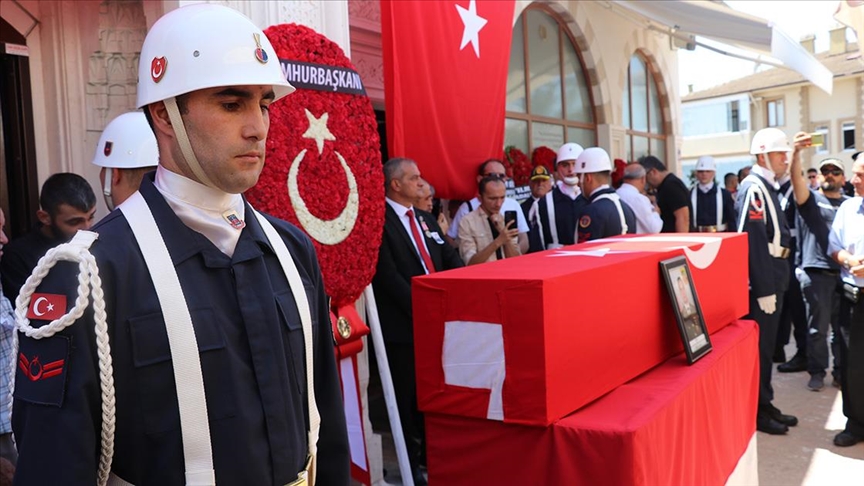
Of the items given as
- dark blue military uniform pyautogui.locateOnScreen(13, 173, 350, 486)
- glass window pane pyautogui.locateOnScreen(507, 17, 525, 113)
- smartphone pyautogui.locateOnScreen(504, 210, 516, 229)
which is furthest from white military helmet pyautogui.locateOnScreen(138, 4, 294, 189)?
glass window pane pyautogui.locateOnScreen(507, 17, 525, 113)

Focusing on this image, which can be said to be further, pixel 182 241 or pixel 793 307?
pixel 793 307

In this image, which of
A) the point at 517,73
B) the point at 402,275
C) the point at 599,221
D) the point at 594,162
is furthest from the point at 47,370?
the point at 517,73

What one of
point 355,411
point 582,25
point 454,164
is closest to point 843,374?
point 454,164

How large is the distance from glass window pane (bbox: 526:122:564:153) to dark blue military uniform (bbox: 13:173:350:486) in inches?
301

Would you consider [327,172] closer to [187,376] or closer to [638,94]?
[187,376]

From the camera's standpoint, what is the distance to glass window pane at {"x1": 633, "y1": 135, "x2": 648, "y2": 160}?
11.5m

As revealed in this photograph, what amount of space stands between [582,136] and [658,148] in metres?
2.95

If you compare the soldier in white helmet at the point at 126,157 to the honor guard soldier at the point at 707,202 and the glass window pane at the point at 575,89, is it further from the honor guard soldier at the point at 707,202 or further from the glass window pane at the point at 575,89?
the glass window pane at the point at 575,89

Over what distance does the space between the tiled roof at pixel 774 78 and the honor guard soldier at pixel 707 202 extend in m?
21.5

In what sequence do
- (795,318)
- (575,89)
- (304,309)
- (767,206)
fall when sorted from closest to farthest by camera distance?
(304,309)
(767,206)
(795,318)
(575,89)

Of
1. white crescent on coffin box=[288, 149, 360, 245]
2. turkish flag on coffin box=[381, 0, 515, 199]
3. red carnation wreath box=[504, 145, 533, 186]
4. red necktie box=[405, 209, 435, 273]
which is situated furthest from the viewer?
red carnation wreath box=[504, 145, 533, 186]

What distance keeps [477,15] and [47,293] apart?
13.9 ft

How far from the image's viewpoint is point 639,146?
11656 mm

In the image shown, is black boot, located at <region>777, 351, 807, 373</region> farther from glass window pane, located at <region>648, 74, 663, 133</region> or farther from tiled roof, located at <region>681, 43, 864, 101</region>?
tiled roof, located at <region>681, 43, 864, 101</region>
